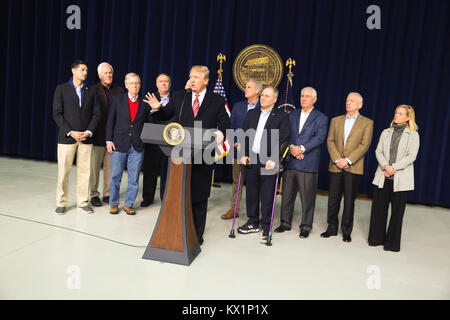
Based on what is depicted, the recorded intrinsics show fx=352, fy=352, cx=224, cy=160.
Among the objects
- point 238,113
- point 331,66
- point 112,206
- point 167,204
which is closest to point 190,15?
point 331,66

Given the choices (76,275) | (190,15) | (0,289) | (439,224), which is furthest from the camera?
(190,15)

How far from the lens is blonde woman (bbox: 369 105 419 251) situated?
3.17 m

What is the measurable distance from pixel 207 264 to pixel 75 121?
2041mm

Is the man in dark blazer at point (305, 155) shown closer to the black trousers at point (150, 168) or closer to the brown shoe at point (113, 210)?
the black trousers at point (150, 168)

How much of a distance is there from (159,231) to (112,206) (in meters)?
1.36

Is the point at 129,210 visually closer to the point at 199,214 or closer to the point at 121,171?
the point at 121,171

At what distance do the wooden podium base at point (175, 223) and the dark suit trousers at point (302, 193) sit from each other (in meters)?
1.35

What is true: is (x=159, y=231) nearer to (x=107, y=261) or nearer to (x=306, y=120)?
(x=107, y=261)

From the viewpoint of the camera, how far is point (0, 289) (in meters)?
2.09

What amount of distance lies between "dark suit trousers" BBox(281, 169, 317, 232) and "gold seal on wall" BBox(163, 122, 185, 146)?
1.57 metres

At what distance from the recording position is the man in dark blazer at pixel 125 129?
12.1 feet

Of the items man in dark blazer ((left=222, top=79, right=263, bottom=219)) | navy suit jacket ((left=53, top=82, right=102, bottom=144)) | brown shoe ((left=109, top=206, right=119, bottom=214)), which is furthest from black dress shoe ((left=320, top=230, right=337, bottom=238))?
navy suit jacket ((left=53, top=82, right=102, bottom=144))

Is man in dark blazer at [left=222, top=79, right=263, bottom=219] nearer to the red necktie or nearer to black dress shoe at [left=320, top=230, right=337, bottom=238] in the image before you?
black dress shoe at [left=320, top=230, right=337, bottom=238]

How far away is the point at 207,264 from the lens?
8.72 feet
